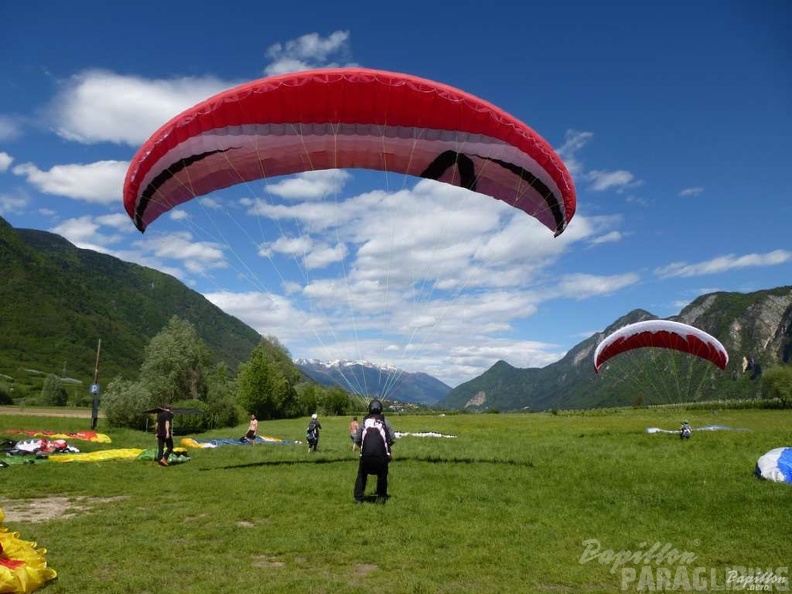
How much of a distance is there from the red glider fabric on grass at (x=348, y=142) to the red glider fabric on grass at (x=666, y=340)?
1597 cm

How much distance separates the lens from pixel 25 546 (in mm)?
6203

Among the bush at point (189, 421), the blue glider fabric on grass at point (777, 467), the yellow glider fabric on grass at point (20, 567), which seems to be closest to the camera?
the yellow glider fabric on grass at point (20, 567)

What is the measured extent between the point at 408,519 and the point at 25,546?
536cm

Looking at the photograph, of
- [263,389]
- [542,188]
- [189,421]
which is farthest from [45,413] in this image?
[542,188]

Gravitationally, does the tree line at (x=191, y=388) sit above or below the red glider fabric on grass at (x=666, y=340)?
below

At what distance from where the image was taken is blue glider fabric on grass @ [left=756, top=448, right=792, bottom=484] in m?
11.5

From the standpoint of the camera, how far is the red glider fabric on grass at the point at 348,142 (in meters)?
11.8

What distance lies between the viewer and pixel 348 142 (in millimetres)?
13492

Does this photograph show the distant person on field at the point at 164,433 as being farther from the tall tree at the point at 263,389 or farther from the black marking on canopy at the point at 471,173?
the tall tree at the point at 263,389

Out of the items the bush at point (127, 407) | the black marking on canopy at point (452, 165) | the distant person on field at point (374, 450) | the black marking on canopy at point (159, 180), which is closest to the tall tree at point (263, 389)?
the bush at point (127, 407)

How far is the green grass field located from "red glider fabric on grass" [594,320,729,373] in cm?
1361

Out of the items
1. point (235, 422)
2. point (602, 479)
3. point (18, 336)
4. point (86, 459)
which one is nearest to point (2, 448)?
point (86, 459)

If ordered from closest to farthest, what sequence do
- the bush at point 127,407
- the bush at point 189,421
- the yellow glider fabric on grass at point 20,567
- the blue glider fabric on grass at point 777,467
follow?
the yellow glider fabric on grass at point 20,567, the blue glider fabric on grass at point 777,467, the bush at point 127,407, the bush at point 189,421

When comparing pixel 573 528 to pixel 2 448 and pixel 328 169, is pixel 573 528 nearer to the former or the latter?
pixel 328 169
